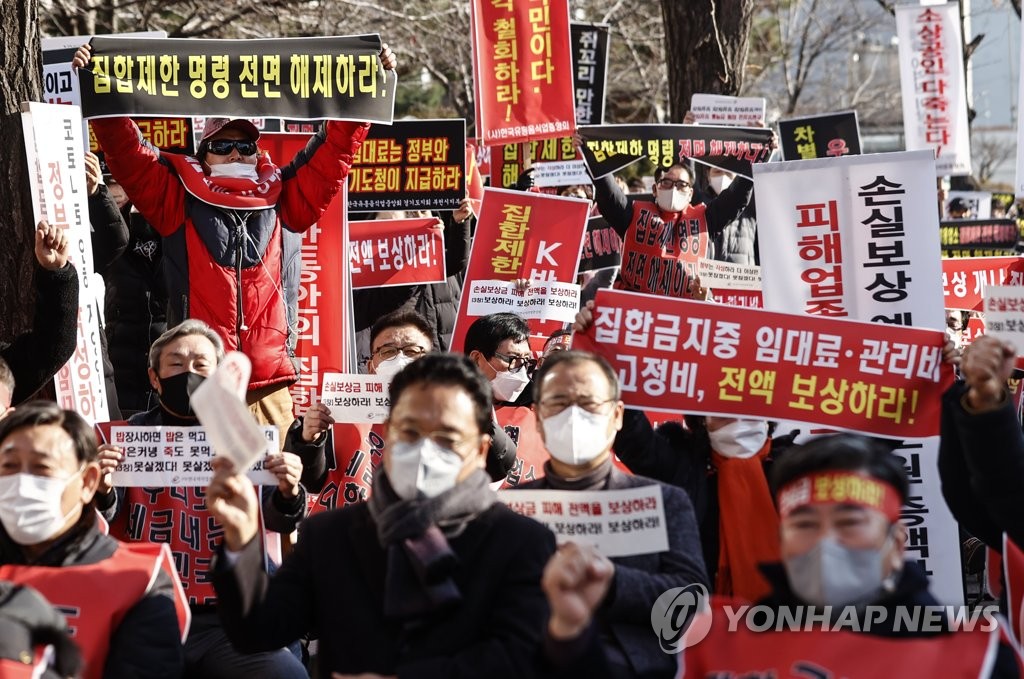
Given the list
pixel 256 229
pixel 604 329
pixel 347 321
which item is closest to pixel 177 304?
pixel 256 229

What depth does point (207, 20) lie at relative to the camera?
15.8 m

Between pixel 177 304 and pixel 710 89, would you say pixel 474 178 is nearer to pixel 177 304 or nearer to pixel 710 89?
pixel 710 89

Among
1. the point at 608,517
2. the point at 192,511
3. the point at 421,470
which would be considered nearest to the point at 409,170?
the point at 192,511

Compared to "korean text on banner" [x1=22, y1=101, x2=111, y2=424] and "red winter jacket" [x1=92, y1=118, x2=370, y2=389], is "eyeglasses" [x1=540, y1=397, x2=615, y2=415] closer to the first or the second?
"korean text on banner" [x1=22, y1=101, x2=111, y2=424]

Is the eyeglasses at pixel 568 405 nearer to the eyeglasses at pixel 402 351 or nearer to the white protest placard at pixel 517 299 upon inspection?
the eyeglasses at pixel 402 351

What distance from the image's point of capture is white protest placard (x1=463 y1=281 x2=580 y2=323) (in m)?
7.36

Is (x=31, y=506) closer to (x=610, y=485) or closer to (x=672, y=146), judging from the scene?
(x=610, y=485)

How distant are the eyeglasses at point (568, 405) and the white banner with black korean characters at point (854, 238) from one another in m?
1.62

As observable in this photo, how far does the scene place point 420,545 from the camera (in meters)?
3.25

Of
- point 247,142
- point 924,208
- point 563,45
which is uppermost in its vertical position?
point 563,45

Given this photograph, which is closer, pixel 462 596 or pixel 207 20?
pixel 462 596

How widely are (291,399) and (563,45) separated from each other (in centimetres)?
387

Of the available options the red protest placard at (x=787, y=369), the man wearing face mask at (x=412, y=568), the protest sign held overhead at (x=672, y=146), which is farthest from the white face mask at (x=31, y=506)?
the protest sign held overhead at (x=672, y=146)

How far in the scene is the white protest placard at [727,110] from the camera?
416 inches
